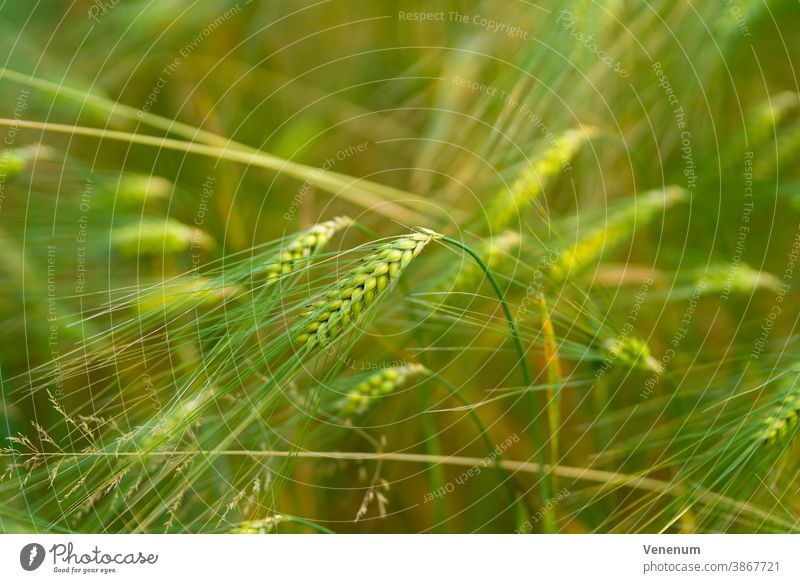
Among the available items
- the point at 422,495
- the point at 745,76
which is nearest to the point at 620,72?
the point at 745,76

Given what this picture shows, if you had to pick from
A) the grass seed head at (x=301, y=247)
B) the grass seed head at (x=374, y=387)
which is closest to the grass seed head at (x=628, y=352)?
the grass seed head at (x=374, y=387)

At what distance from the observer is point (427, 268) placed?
0.82 m

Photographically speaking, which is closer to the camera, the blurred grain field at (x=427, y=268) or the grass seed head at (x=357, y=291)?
the grass seed head at (x=357, y=291)

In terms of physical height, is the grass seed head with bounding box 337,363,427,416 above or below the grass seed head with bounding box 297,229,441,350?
below

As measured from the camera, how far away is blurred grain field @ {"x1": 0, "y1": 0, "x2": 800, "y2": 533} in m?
0.74

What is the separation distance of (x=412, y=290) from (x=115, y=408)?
0.40 meters
